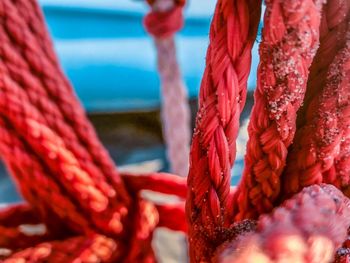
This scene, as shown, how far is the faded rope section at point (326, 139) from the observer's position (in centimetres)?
32

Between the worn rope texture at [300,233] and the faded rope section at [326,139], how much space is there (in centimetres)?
2

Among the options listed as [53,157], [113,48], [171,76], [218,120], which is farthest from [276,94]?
[113,48]

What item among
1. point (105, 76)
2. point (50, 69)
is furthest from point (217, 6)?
point (105, 76)

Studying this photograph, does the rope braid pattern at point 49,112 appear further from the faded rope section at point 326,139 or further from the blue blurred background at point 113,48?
the blue blurred background at point 113,48

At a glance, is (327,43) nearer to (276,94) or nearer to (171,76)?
(276,94)

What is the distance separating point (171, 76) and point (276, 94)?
0.33m

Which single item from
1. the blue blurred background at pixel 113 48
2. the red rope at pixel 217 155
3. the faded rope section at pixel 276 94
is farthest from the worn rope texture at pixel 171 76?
the blue blurred background at pixel 113 48

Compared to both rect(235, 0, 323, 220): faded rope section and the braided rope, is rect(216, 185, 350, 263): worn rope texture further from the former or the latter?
the braided rope

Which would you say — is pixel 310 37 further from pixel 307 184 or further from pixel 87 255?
pixel 87 255

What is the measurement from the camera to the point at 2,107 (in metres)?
0.41

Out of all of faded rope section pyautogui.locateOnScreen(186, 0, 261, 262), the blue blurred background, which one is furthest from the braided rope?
the blue blurred background

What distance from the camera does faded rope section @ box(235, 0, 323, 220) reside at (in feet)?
0.95

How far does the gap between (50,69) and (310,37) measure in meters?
0.22

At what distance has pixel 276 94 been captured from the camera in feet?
1.02
